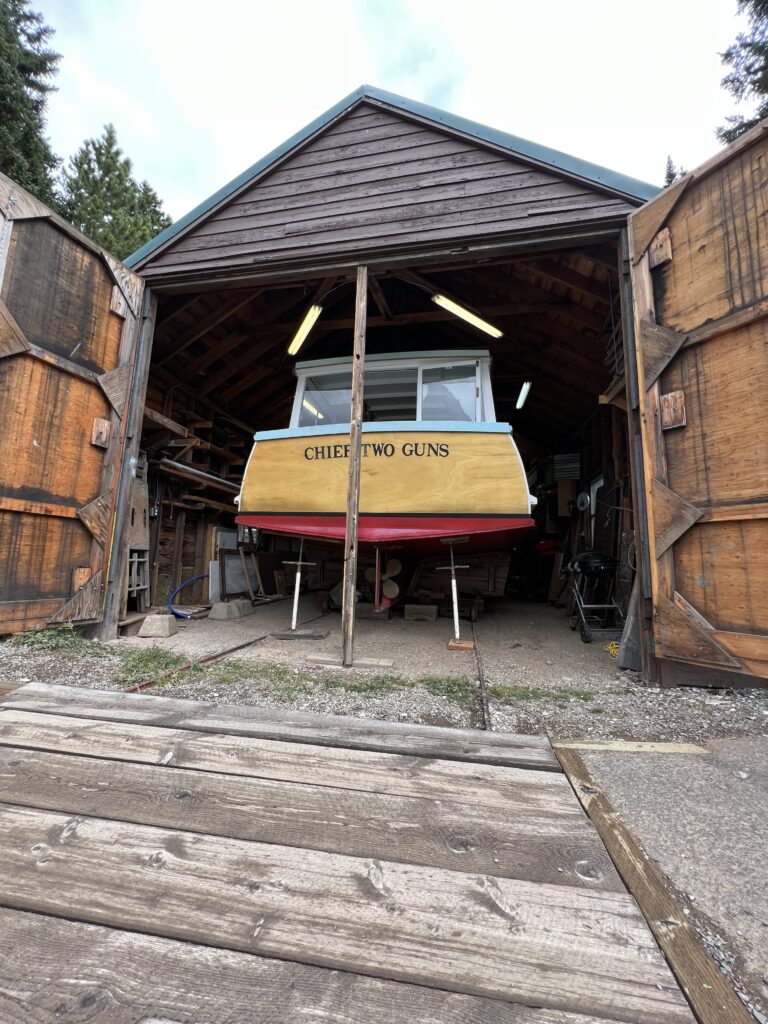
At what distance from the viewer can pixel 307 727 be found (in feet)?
6.12

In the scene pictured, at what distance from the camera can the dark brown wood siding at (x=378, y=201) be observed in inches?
175

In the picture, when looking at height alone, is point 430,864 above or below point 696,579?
below

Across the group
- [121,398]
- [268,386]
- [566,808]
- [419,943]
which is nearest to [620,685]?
[566,808]

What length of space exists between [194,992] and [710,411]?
421cm

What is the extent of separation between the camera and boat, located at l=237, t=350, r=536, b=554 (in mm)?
4551

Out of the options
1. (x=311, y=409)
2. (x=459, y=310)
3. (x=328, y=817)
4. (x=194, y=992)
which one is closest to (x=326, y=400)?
(x=311, y=409)

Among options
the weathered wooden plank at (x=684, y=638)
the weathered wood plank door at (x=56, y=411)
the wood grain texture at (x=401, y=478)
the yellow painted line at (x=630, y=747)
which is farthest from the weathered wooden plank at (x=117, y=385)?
the weathered wooden plank at (x=684, y=638)

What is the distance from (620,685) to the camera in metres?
3.35

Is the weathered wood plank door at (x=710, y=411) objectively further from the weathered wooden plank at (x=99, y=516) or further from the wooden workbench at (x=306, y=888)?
the weathered wooden plank at (x=99, y=516)

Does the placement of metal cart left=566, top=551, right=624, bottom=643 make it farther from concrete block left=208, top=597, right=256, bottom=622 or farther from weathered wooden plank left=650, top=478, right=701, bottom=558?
concrete block left=208, top=597, right=256, bottom=622

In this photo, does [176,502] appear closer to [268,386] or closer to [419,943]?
[268,386]

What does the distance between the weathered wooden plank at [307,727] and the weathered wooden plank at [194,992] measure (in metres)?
0.89

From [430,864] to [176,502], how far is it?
7.82 meters

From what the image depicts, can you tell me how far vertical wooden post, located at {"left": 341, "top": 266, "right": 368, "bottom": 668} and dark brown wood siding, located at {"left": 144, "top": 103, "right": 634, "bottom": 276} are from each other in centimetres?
76
